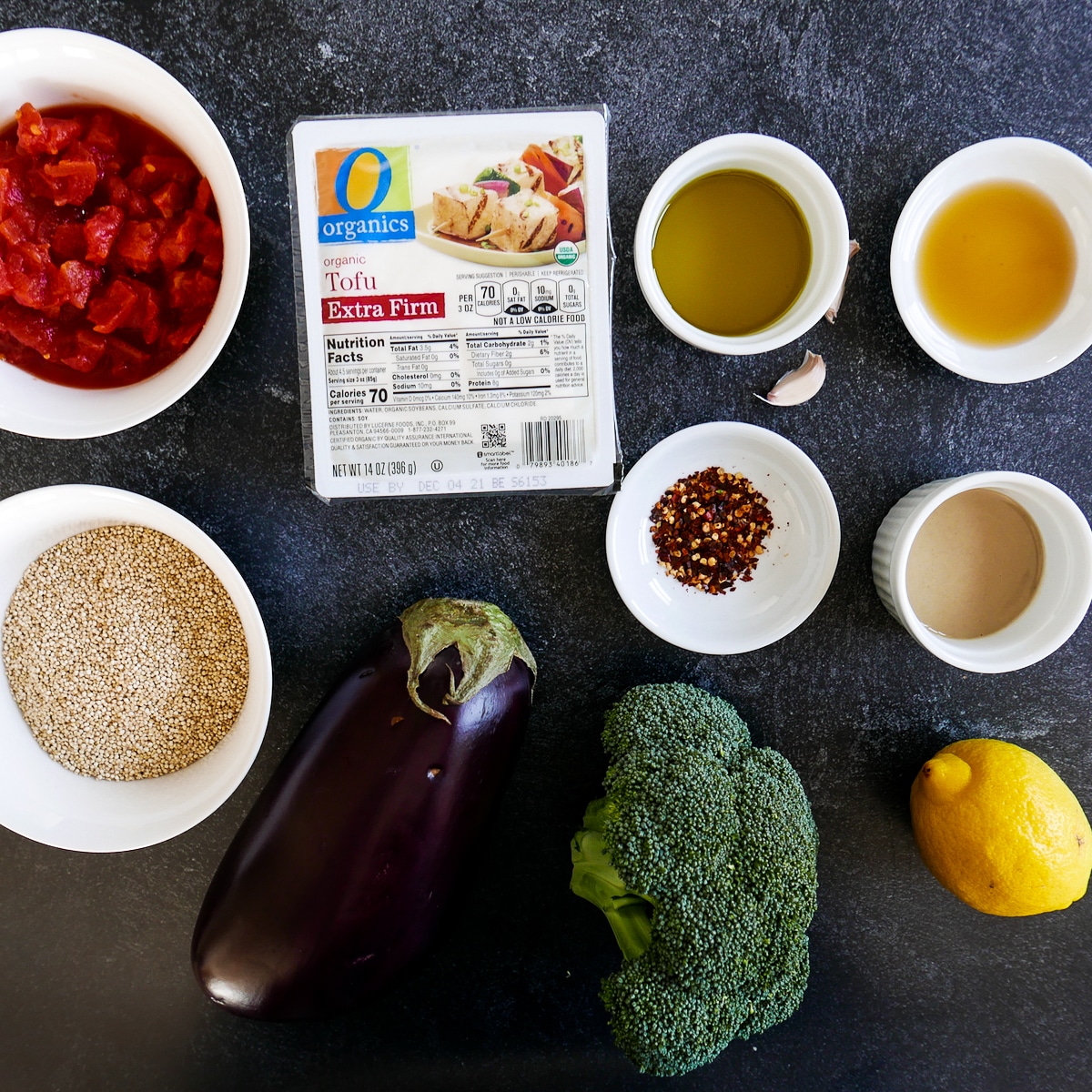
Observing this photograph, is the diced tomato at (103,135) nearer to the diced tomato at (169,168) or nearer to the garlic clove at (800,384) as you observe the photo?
the diced tomato at (169,168)

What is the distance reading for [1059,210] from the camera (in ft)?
3.47

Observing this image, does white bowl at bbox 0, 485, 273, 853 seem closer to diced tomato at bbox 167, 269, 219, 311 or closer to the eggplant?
the eggplant

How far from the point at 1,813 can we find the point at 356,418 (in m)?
0.72

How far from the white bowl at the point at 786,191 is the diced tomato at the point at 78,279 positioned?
70cm

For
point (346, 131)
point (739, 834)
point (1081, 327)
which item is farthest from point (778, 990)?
point (346, 131)

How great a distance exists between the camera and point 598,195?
3.05ft

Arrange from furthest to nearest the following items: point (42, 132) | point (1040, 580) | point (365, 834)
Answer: point (1040, 580)
point (365, 834)
point (42, 132)

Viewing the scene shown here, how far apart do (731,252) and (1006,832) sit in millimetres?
895

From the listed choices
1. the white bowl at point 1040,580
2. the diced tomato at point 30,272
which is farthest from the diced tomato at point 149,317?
the white bowl at point 1040,580

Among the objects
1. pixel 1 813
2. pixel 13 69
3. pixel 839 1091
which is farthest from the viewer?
pixel 839 1091

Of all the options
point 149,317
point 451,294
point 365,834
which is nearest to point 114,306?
point 149,317

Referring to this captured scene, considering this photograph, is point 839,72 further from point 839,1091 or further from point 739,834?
point 839,1091

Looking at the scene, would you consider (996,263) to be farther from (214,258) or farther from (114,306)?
(114,306)

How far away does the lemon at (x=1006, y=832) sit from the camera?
40.5 inches
